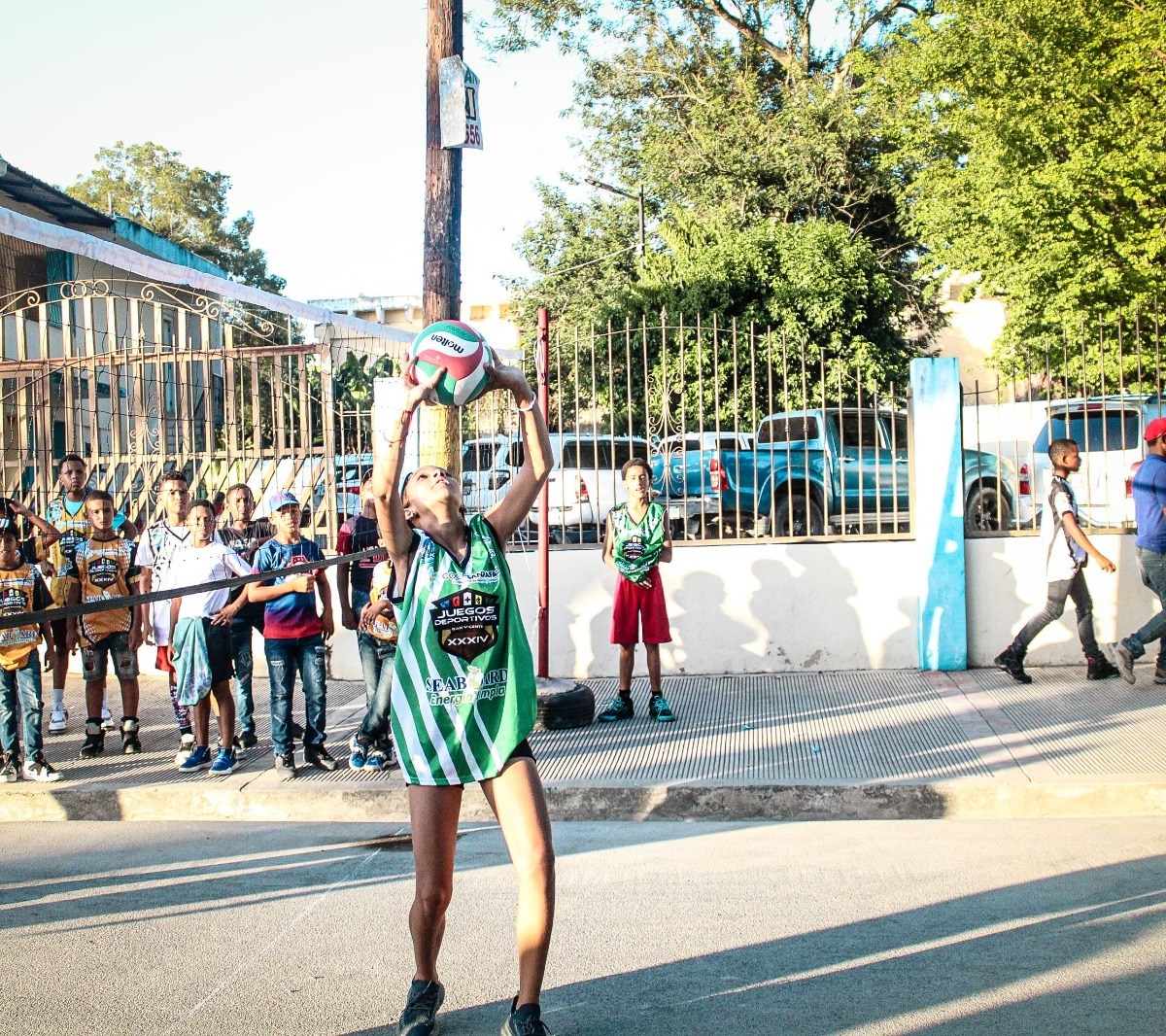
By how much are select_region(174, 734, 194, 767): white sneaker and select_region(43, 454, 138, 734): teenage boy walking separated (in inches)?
27.6

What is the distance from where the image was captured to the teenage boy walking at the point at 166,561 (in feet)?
27.3

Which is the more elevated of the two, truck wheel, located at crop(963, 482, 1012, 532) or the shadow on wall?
truck wheel, located at crop(963, 482, 1012, 532)

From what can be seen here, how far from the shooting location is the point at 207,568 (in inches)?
321

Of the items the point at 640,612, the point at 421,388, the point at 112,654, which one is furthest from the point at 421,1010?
the point at 112,654

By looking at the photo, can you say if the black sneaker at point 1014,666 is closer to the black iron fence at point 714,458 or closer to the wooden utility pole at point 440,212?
the black iron fence at point 714,458

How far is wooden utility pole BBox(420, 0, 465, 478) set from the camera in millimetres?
8594

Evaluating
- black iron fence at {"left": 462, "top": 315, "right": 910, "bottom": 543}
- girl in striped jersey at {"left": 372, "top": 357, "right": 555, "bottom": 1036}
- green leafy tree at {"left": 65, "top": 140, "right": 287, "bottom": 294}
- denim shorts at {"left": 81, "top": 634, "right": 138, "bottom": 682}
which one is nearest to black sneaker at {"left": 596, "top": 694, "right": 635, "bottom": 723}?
black iron fence at {"left": 462, "top": 315, "right": 910, "bottom": 543}

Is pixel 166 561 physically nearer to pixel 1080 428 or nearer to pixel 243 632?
pixel 243 632

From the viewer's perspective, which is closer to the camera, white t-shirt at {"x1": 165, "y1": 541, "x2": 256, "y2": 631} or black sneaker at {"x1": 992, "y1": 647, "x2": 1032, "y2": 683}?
white t-shirt at {"x1": 165, "y1": 541, "x2": 256, "y2": 631}

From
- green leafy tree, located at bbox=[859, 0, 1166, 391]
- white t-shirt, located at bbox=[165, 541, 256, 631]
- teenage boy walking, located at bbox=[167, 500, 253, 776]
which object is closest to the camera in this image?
teenage boy walking, located at bbox=[167, 500, 253, 776]

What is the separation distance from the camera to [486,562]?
4.06m

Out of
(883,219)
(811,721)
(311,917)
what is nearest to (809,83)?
(883,219)

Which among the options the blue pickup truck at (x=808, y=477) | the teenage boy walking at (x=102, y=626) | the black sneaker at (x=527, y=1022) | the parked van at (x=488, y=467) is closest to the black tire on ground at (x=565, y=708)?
the blue pickup truck at (x=808, y=477)

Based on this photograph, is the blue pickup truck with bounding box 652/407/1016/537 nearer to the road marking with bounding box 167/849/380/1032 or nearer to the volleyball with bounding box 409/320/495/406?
the road marking with bounding box 167/849/380/1032
